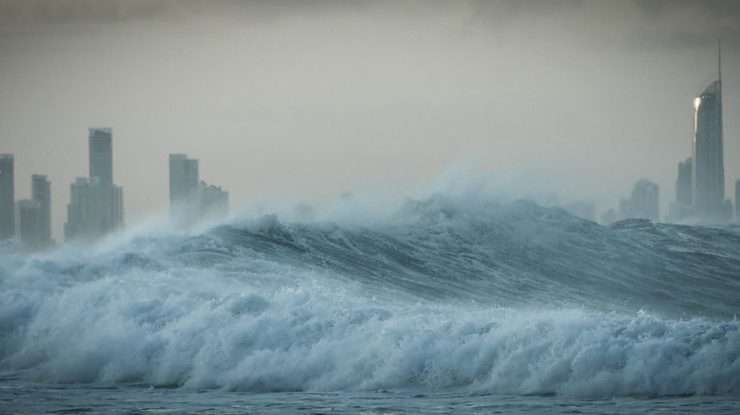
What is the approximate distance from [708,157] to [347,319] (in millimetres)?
159364

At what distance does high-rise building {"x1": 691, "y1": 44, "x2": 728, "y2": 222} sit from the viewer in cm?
15350

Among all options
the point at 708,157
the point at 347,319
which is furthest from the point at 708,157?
the point at 347,319

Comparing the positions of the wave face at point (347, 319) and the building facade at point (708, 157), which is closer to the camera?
the wave face at point (347, 319)

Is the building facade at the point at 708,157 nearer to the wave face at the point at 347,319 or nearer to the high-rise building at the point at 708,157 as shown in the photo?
the high-rise building at the point at 708,157

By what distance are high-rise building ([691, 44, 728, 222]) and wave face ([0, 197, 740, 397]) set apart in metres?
107

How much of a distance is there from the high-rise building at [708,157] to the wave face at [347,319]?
10725 centimetres

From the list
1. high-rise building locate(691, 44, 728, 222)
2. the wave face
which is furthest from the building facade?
the wave face

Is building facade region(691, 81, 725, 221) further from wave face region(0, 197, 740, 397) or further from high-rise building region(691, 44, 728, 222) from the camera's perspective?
wave face region(0, 197, 740, 397)

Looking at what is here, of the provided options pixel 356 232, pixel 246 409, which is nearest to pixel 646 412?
pixel 246 409

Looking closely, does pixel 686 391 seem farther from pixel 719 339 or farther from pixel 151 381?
pixel 151 381

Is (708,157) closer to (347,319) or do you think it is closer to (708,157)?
(708,157)

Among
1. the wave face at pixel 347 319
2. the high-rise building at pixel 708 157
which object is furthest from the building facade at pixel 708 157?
the wave face at pixel 347 319

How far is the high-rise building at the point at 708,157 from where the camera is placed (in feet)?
504

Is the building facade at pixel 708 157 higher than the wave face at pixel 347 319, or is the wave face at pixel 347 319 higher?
the building facade at pixel 708 157
